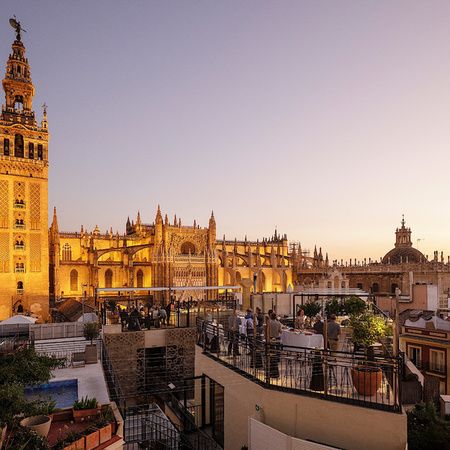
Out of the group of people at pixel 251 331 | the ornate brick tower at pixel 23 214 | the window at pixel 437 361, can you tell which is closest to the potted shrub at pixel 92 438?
the group of people at pixel 251 331

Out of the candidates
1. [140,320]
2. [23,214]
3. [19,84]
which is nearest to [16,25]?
[19,84]

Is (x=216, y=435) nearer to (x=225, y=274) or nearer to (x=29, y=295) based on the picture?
(x=29, y=295)

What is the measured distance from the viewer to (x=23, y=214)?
38.9 meters

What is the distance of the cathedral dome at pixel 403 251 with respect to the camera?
67.6 m

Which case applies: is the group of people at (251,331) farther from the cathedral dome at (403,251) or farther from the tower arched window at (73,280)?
the cathedral dome at (403,251)

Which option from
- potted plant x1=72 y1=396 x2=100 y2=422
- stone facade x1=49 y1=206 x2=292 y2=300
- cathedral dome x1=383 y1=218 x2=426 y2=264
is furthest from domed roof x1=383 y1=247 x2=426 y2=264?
potted plant x1=72 y1=396 x2=100 y2=422

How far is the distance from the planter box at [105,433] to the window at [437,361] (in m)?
16.4

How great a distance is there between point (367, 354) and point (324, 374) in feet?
3.25

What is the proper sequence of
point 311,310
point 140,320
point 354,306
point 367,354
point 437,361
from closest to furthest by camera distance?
point 367,354 → point 354,306 → point 311,310 → point 437,361 → point 140,320

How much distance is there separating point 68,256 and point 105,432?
164ft

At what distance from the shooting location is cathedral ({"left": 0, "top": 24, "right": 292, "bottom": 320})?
3822 cm

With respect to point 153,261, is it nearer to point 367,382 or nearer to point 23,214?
point 23,214

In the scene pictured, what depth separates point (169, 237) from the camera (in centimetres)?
5322

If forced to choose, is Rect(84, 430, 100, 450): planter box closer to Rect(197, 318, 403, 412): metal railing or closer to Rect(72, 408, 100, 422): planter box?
Rect(72, 408, 100, 422): planter box
